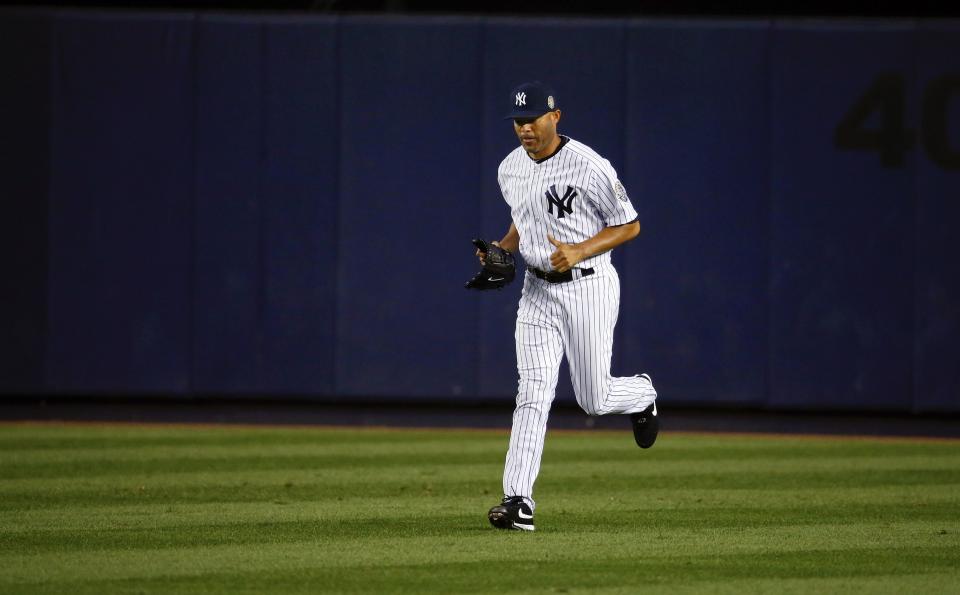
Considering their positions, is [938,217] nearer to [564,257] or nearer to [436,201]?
[436,201]

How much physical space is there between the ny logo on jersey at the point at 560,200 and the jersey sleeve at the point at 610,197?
0.33 ft

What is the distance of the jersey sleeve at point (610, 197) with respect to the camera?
716 cm

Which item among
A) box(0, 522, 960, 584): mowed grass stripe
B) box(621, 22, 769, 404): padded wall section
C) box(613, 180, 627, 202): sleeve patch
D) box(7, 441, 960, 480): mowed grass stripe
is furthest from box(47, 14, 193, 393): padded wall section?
box(613, 180, 627, 202): sleeve patch

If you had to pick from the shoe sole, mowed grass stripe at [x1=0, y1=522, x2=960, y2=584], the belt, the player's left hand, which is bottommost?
mowed grass stripe at [x1=0, y1=522, x2=960, y2=584]

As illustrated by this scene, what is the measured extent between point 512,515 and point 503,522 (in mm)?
56

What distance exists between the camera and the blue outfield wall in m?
13.4

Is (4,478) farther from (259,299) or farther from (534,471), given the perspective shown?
(259,299)

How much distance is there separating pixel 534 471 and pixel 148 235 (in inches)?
295

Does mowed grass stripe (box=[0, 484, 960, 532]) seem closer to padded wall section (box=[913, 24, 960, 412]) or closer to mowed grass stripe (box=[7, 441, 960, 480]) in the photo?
mowed grass stripe (box=[7, 441, 960, 480])

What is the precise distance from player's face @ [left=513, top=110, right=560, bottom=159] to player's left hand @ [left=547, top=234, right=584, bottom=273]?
18.2 inches

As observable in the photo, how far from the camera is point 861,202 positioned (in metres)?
13.5

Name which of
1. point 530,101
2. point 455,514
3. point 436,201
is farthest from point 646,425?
point 436,201

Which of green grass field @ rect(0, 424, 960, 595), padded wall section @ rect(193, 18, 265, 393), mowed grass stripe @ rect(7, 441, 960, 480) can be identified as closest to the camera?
green grass field @ rect(0, 424, 960, 595)

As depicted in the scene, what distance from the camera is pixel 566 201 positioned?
7188 millimetres
